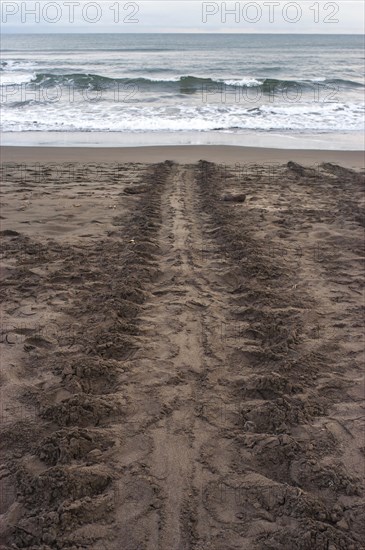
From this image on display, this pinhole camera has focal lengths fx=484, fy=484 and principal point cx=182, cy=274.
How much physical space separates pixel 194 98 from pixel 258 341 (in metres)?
17.8

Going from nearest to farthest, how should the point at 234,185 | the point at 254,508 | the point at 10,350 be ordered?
the point at 254,508, the point at 10,350, the point at 234,185

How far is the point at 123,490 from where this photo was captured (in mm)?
2066

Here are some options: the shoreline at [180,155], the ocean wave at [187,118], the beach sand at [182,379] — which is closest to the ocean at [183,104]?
the ocean wave at [187,118]

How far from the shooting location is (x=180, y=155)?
9.88 meters

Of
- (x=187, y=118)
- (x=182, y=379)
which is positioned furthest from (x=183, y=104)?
(x=182, y=379)

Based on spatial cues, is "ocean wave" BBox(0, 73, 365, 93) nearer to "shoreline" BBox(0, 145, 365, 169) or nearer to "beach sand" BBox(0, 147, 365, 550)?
"shoreline" BBox(0, 145, 365, 169)

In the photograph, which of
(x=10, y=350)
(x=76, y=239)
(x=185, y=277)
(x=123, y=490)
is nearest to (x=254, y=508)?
(x=123, y=490)

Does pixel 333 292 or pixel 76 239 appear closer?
pixel 333 292

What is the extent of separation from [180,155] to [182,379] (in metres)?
7.71

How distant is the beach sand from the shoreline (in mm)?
3817

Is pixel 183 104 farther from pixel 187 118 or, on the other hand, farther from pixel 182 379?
pixel 182 379

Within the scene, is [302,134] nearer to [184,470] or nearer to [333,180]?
[333,180]

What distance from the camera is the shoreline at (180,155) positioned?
9.40 m

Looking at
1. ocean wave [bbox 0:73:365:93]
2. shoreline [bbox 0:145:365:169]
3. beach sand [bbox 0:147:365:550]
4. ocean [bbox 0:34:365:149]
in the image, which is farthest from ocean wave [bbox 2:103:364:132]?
beach sand [bbox 0:147:365:550]
